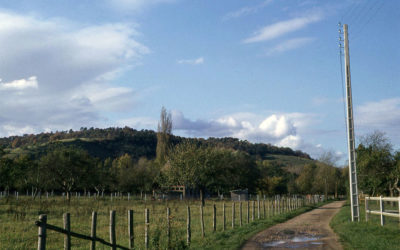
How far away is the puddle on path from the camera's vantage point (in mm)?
13453

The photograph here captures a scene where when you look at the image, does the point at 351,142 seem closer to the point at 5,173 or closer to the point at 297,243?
the point at 297,243

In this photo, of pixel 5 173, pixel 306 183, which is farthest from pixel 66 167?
pixel 306 183

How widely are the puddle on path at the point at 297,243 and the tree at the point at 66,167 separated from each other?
125 ft

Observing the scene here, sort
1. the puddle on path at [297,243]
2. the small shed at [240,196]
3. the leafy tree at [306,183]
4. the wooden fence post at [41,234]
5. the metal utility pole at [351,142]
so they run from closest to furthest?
1. the wooden fence post at [41,234]
2. the puddle on path at [297,243]
3. the metal utility pole at [351,142]
4. the small shed at [240,196]
5. the leafy tree at [306,183]

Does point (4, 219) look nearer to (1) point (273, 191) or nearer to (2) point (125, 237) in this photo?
(2) point (125, 237)

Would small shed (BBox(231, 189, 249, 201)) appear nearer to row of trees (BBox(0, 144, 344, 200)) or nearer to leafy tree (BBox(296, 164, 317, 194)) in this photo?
row of trees (BBox(0, 144, 344, 200))

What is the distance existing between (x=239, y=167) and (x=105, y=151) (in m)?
63.4

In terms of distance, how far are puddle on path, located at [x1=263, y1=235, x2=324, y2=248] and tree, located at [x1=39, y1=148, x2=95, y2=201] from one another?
38002 millimetres

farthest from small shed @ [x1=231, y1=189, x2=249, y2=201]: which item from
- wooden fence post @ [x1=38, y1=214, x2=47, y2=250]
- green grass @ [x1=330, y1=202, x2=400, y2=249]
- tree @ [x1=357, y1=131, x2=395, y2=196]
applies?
wooden fence post @ [x1=38, y1=214, x2=47, y2=250]

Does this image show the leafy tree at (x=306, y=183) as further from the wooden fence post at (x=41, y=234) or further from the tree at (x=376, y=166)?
the wooden fence post at (x=41, y=234)

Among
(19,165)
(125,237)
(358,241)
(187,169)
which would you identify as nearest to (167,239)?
(125,237)

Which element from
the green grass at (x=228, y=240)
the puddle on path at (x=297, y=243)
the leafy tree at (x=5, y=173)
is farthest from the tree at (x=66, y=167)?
the puddle on path at (x=297, y=243)

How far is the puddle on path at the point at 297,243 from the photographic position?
13.5m

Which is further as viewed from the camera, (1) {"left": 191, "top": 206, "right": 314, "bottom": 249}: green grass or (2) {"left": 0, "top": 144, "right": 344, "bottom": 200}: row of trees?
(2) {"left": 0, "top": 144, "right": 344, "bottom": 200}: row of trees
